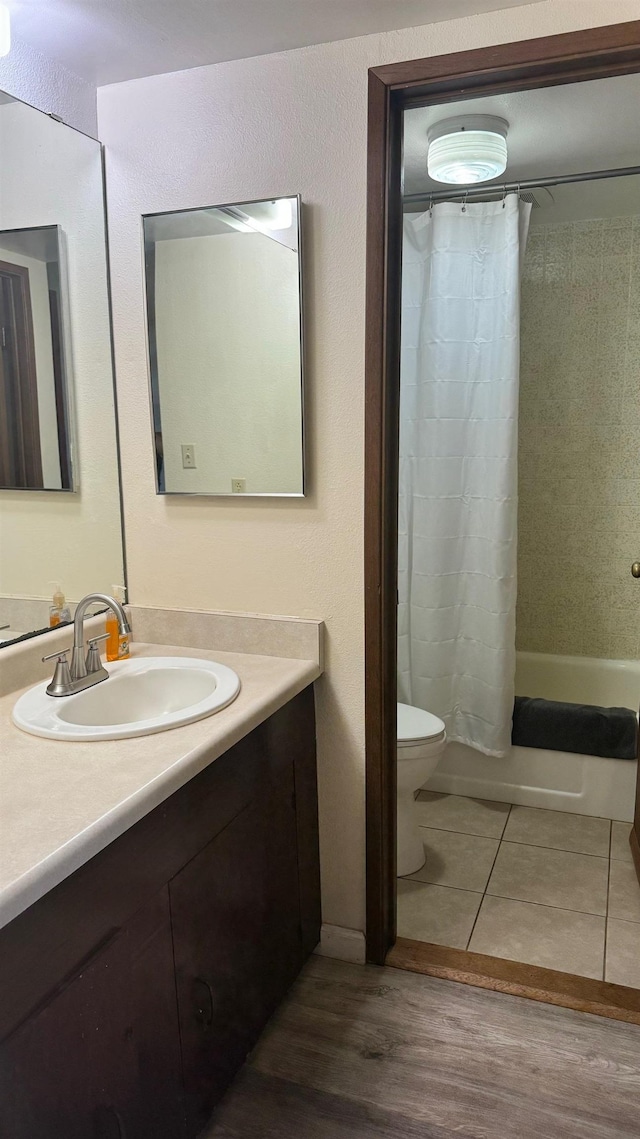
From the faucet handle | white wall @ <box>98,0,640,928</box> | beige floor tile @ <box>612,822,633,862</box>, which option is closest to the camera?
the faucet handle

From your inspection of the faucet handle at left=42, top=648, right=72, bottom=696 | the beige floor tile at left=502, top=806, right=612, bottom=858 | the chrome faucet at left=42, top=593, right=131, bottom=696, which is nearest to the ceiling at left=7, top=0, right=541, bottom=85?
the chrome faucet at left=42, top=593, right=131, bottom=696

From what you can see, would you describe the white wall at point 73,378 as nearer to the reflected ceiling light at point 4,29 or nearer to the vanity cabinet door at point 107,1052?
the reflected ceiling light at point 4,29

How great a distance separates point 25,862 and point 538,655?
9.44 feet

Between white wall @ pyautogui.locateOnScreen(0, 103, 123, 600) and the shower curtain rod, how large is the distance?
1181 millimetres

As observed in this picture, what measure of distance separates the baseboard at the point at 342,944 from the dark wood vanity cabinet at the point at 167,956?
131 millimetres

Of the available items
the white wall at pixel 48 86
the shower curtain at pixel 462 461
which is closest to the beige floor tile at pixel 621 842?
the shower curtain at pixel 462 461

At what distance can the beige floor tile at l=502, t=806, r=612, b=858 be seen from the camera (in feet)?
8.79

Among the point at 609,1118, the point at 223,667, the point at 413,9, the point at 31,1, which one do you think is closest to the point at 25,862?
the point at 223,667

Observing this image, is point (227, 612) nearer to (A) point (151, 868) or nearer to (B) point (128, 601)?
(B) point (128, 601)

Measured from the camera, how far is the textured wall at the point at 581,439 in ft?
10.7

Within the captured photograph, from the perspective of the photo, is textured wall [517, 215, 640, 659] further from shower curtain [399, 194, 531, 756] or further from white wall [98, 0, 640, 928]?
white wall [98, 0, 640, 928]

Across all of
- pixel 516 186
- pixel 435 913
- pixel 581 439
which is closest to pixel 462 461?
pixel 581 439

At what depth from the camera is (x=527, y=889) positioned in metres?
2.42

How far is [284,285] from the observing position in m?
1.85
